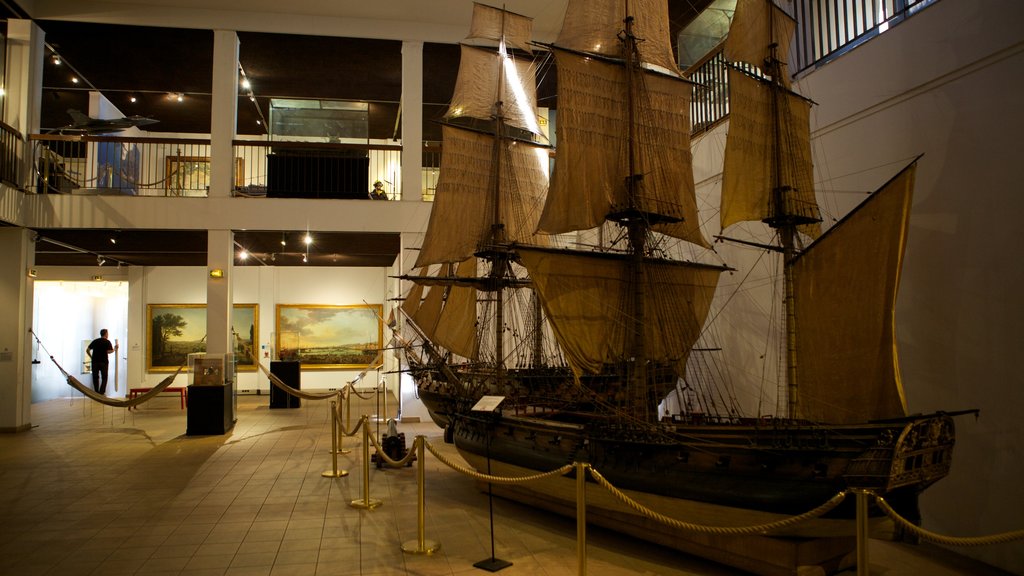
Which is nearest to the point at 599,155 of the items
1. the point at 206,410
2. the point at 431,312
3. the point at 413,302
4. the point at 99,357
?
the point at 431,312

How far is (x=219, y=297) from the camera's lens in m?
11.6

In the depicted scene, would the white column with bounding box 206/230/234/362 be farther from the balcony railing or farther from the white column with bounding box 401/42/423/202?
the white column with bounding box 401/42/423/202

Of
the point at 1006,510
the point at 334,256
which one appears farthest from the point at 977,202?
the point at 334,256

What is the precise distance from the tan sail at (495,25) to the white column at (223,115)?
16.0 feet

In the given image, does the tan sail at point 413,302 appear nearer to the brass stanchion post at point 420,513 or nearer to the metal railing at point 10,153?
the metal railing at point 10,153

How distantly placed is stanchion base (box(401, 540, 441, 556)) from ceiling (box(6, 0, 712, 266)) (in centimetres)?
831

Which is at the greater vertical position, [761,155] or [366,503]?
[761,155]

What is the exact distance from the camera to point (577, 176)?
24.9ft

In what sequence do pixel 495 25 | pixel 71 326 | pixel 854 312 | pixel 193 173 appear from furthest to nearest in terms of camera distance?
1. pixel 71 326
2. pixel 193 173
3. pixel 495 25
4. pixel 854 312

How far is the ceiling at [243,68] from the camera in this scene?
12.2m

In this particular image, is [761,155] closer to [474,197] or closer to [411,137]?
[474,197]

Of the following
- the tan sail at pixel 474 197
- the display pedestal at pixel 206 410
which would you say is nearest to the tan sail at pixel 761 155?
the tan sail at pixel 474 197

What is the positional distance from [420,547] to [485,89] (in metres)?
A: 8.94

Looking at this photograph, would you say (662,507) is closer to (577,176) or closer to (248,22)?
(577,176)
